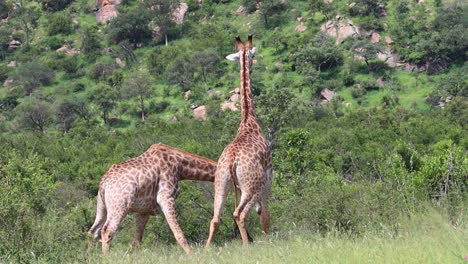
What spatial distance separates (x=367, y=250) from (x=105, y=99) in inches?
2147

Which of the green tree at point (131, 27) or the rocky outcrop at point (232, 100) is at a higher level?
the rocky outcrop at point (232, 100)

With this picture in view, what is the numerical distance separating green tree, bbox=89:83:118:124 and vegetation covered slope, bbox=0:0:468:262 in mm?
128

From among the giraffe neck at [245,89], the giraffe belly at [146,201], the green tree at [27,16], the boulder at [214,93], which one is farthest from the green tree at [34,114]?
the giraffe belly at [146,201]

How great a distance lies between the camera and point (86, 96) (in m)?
63.7

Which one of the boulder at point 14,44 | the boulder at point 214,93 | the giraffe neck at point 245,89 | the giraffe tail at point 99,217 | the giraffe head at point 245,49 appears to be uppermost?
the giraffe head at point 245,49

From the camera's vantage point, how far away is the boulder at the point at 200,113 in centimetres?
5556

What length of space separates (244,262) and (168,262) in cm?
84

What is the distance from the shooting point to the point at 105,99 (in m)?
59.4

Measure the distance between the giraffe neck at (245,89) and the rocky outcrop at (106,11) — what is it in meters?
72.2

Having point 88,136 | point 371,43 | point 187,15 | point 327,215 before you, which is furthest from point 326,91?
point 327,215

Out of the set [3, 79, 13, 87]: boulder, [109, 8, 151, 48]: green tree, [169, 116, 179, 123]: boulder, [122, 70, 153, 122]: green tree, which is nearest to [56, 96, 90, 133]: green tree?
[122, 70, 153, 122]: green tree

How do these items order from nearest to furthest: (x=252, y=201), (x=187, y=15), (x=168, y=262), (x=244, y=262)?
(x=244, y=262)
(x=168, y=262)
(x=252, y=201)
(x=187, y=15)

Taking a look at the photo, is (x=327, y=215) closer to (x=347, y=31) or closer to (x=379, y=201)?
(x=379, y=201)

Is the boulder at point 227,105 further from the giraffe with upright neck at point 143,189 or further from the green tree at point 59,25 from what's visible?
the giraffe with upright neck at point 143,189
